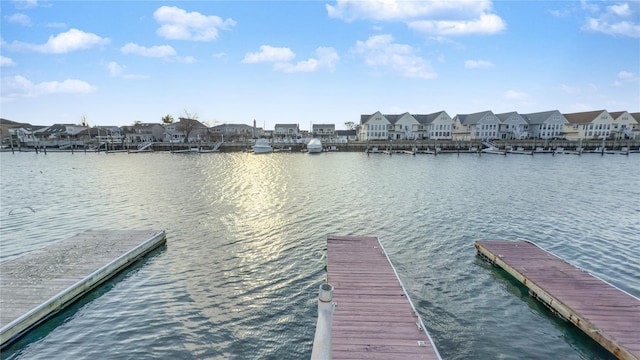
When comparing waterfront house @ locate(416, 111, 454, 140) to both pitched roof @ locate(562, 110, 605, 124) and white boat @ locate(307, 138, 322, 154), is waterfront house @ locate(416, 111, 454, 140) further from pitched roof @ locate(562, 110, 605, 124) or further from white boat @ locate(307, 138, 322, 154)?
white boat @ locate(307, 138, 322, 154)

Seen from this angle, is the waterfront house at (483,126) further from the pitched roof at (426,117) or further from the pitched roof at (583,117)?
the pitched roof at (583,117)

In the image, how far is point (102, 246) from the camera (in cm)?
1338

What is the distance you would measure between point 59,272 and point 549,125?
126 metres

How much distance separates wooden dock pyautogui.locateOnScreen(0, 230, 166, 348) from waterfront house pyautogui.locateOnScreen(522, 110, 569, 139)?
4682 inches

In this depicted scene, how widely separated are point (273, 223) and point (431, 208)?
474 inches

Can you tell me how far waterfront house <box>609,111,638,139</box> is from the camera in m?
97.0

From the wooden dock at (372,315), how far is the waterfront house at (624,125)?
129578 mm

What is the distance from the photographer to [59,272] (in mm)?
10703

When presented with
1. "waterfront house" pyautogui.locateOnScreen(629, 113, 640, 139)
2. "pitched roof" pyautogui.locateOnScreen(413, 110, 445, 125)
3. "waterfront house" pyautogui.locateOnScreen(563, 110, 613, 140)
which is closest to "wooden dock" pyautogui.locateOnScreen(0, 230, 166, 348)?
"pitched roof" pyautogui.locateOnScreen(413, 110, 445, 125)

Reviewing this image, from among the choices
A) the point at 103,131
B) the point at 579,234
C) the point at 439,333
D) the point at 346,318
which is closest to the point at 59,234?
the point at 346,318

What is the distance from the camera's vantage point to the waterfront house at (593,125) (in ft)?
314

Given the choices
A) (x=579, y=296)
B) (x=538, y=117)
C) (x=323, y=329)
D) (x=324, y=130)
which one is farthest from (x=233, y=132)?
(x=323, y=329)

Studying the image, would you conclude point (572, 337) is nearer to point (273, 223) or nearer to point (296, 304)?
point (296, 304)

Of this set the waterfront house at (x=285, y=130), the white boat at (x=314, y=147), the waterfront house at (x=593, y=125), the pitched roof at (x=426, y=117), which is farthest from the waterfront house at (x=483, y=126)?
the waterfront house at (x=285, y=130)
